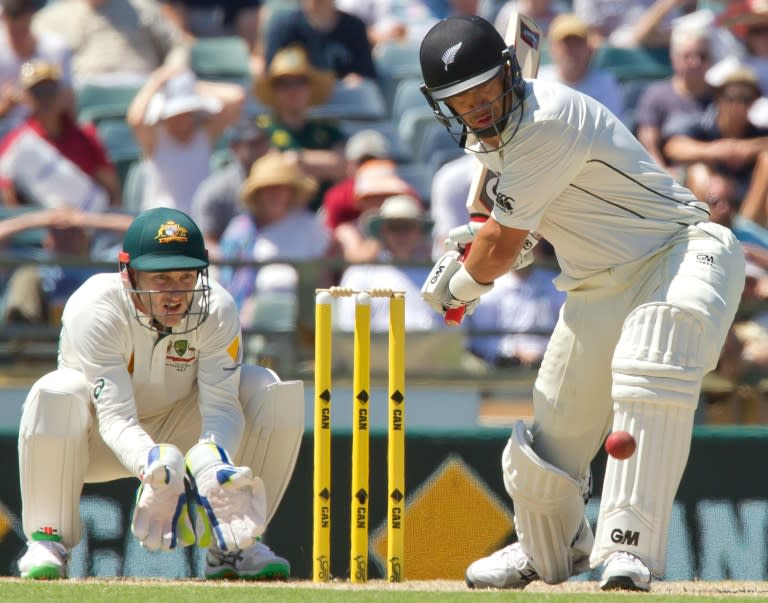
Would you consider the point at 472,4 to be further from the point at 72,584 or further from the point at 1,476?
the point at 72,584

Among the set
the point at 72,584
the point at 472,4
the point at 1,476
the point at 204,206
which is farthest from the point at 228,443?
the point at 472,4

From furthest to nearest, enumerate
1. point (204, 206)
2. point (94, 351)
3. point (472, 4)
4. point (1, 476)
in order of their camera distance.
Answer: point (472, 4)
point (204, 206)
point (1, 476)
point (94, 351)

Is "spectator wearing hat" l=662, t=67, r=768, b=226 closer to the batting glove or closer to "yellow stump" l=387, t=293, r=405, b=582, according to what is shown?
"yellow stump" l=387, t=293, r=405, b=582

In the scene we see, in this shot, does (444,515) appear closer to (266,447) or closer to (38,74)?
(266,447)

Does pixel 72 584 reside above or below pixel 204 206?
below

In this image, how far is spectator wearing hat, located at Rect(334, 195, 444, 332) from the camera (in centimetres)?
707

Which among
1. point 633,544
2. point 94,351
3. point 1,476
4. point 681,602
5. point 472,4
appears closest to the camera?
point 681,602

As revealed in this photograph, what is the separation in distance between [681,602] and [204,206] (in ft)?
16.0

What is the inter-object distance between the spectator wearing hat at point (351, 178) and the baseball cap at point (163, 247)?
353 centimetres

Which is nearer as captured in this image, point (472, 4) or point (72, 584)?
point (72, 584)

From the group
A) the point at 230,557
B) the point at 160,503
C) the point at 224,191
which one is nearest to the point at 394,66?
the point at 224,191

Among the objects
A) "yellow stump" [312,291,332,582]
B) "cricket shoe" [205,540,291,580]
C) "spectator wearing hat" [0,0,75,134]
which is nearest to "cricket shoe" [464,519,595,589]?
"yellow stump" [312,291,332,582]

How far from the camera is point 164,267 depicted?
468cm

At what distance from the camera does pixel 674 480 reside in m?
4.31
